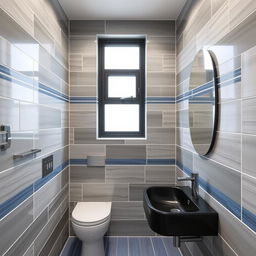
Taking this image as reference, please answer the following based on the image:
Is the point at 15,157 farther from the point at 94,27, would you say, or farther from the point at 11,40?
the point at 94,27

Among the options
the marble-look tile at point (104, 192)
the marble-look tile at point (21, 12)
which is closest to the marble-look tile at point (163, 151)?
the marble-look tile at point (104, 192)

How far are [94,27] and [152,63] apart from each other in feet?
2.56

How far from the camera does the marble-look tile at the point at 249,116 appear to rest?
3.41ft

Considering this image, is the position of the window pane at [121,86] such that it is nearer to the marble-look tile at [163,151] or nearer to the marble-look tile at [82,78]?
the marble-look tile at [82,78]

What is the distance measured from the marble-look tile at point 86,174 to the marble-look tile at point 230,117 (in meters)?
1.53

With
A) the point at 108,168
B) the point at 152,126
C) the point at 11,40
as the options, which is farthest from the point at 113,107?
the point at 11,40

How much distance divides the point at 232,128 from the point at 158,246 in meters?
1.72

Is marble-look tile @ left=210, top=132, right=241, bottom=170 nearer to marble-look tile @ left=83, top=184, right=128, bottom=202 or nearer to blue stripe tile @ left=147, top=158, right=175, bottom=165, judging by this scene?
blue stripe tile @ left=147, top=158, right=175, bottom=165

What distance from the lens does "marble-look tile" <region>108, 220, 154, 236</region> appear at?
8.31 ft

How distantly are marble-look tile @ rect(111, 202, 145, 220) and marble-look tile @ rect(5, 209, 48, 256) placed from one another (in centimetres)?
91

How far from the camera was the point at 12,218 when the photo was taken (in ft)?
4.10

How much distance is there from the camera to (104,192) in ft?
8.27

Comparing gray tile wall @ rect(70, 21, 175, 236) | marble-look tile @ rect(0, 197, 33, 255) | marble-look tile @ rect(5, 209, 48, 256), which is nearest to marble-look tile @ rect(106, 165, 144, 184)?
gray tile wall @ rect(70, 21, 175, 236)

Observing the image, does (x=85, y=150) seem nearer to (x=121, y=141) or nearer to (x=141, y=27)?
(x=121, y=141)
